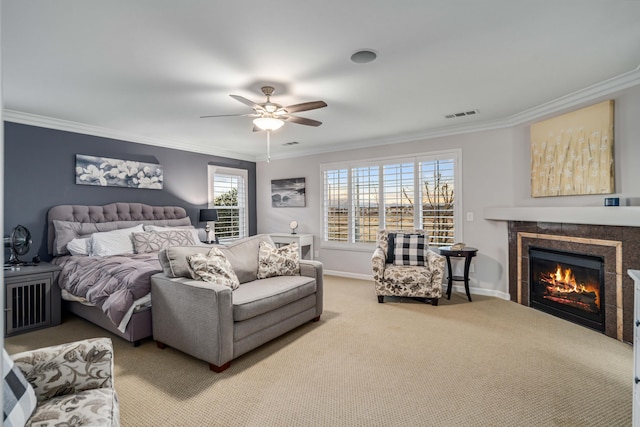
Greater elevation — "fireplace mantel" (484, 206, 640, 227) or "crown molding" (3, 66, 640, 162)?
"crown molding" (3, 66, 640, 162)

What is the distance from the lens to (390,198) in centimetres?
535

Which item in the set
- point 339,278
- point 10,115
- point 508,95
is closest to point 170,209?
point 10,115

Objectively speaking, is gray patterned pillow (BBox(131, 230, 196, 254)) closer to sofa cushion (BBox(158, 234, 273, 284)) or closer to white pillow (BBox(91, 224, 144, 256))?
white pillow (BBox(91, 224, 144, 256))

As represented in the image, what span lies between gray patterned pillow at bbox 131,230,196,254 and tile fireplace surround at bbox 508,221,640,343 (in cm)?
446

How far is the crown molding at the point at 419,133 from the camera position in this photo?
3.21 meters

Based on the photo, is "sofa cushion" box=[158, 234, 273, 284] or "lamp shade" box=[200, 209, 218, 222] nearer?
"sofa cushion" box=[158, 234, 273, 284]

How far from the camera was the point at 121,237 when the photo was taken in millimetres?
4191

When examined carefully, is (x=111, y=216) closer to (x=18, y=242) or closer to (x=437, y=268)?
(x=18, y=242)

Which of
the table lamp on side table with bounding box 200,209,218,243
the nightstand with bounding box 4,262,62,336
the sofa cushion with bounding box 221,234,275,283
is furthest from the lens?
the table lamp on side table with bounding box 200,209,218,243

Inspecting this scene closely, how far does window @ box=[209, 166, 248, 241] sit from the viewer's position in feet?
20.2

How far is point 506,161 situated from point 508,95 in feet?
3.80

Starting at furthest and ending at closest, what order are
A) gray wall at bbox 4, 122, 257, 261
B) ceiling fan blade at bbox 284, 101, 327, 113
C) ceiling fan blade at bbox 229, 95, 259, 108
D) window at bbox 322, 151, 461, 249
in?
window at bbox 322, 151, 461, 249, gray wall at bbox 4, 122, 257, 261, ceiling fan blade at bbox 284, 101, 327, 113, ceiling fan blade at bbox 229, 95, 259, 108

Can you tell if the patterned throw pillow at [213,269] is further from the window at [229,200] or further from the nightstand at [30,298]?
the window at [229,200]

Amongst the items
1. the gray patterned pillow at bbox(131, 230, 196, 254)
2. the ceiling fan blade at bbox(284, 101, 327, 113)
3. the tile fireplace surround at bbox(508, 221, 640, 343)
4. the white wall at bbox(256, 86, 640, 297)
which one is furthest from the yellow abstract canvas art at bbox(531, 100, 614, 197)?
the gray patterned pillow at bbox(131, 230, 196, 254)
